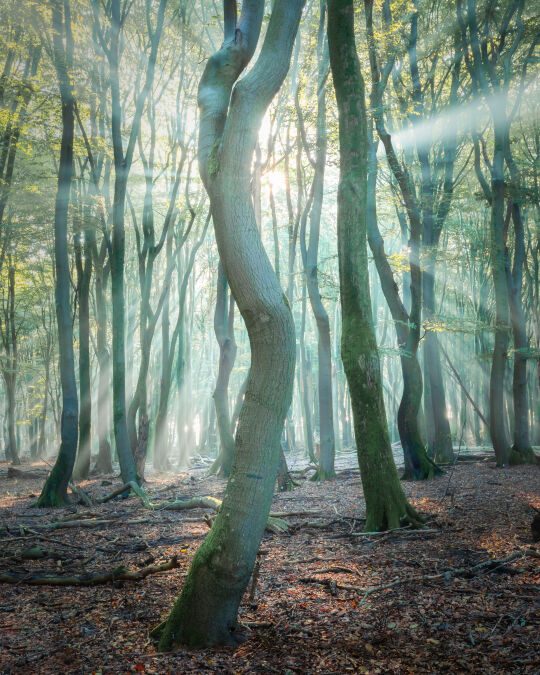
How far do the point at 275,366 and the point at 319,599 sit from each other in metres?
A: 2.06

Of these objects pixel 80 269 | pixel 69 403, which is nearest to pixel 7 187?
pixel 80 269

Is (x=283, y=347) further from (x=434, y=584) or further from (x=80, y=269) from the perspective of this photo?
(x=80, y=269)

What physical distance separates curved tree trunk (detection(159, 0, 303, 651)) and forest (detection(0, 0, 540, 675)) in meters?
0.01

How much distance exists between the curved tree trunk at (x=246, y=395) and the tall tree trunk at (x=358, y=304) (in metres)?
2.85

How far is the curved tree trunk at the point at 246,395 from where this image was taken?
2.89 meters

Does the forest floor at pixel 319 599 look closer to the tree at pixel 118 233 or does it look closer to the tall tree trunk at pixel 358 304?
the tall tree trunk at pixel 358 304

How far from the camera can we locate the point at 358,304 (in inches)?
232

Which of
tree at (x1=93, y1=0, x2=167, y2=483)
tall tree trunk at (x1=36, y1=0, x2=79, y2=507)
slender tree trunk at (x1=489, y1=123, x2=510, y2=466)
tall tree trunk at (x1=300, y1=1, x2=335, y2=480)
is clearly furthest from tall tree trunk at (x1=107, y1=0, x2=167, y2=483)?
slender tree trunk at (x1=489, y1=123, x2=510, y2=466)

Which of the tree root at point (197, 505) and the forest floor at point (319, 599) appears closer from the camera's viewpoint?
the forest floor at point (319, 599)

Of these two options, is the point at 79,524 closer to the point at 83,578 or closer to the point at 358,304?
the point at 83,578

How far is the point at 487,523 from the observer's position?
557cm

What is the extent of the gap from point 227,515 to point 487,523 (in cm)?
403

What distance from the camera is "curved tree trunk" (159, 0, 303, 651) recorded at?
289 centimetres

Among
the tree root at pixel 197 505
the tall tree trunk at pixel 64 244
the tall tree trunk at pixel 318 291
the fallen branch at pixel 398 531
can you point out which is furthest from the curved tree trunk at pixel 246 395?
the tall tree trunk at pixel 318 291
